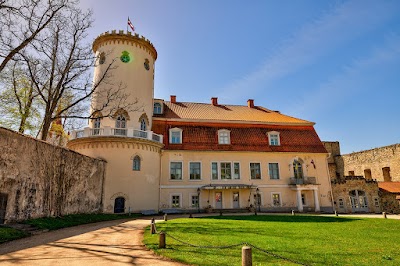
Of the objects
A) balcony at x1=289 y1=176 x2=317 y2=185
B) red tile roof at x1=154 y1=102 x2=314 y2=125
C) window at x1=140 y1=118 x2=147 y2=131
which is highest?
red tile roof at x1=154 y1=102 x2=314 y2=125

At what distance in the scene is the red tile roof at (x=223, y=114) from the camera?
2825 centimetres

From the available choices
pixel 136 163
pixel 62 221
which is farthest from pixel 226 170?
pixel 62 221

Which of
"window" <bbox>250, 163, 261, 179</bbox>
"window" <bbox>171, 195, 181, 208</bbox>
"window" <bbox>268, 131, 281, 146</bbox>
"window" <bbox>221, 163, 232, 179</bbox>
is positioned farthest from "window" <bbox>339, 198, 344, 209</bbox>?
"window" <bbox>171, 195, 181, 208</bbox>

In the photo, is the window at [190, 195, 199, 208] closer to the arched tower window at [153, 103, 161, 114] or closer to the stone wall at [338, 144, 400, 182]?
the arched tower window at [153, 103, 161, 114]

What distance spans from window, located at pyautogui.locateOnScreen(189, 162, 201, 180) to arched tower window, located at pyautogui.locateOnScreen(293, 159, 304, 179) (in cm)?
999

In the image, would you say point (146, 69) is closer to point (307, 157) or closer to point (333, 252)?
point (307, 157)

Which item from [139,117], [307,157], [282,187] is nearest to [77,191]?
[139,117]

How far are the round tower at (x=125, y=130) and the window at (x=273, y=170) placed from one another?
1126cm

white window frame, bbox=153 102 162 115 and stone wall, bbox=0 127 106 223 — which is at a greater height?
white window frame, bbox=153 102 162 115

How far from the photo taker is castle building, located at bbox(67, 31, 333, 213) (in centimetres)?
2203

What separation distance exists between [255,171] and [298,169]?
15.5 feet

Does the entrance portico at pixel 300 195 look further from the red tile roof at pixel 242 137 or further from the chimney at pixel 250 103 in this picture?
the chimney at pixel 250 103

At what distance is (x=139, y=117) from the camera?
24.2 meters

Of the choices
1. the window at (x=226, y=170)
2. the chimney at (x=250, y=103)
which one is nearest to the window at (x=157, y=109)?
the window at (x=226, y=170)
